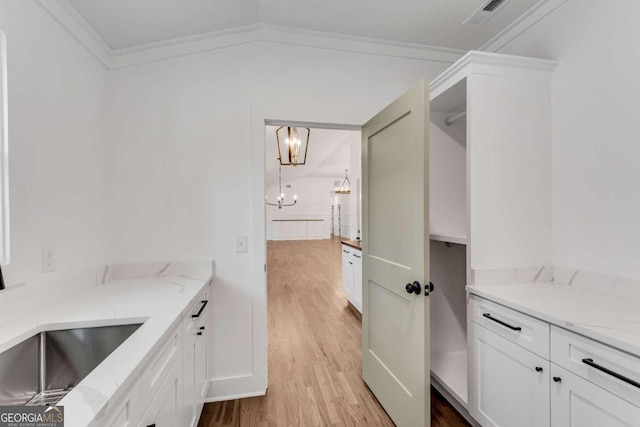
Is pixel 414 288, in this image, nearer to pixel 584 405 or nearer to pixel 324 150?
pixel 584 405

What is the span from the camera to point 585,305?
1.31m

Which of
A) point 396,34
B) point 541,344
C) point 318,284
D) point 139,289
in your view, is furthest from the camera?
point 318,284

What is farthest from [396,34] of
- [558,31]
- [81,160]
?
[81,160]

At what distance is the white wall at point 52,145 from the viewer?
1.23 metres

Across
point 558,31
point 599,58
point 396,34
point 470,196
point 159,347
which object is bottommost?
point 159,347

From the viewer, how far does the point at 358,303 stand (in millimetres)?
3592

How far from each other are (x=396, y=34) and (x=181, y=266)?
2280mm

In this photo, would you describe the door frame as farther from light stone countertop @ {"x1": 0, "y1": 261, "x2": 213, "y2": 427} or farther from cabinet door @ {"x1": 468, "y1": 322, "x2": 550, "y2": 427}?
cabinet door @ {"x1": 468, "y1": 322, "x2": 550, "y2": 427}

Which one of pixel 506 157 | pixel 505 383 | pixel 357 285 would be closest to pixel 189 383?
pixel 505 383

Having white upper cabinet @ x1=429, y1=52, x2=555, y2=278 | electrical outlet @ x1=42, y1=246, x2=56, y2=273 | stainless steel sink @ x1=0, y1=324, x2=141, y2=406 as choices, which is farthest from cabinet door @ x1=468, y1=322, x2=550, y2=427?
electrical outlet @ x1=42, y1=246, x2=56, y2=273

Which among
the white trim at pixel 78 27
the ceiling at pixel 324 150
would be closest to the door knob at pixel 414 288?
the white trim at pixel 78 27

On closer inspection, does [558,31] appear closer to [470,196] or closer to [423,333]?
[470,196]

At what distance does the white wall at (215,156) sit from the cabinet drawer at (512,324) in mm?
1395

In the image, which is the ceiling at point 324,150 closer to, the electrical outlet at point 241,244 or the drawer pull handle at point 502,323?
the electrical outlet at point 241,244
